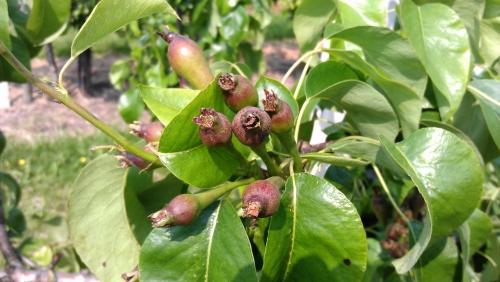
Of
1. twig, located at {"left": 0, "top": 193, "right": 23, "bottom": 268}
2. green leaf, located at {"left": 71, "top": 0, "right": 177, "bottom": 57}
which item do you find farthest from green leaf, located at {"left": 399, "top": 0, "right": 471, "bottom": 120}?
twig, located at {"left": 0, "top": 193, "right": 23, "bottom": 268}

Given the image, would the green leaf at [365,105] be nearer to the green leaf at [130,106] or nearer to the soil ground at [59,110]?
the green leaf at [130,106]

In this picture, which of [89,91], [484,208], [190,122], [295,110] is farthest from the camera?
[89,91]

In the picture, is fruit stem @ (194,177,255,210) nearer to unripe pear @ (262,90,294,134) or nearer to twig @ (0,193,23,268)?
unripe pear @ (262,90,294,134)

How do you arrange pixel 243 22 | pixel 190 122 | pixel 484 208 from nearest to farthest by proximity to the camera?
pixel 190 122, pixel 484 208, pixel 243 22

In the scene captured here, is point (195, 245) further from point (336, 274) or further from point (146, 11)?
point (146, 11)

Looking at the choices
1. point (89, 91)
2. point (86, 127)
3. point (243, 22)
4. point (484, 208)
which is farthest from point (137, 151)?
point (89, 91)

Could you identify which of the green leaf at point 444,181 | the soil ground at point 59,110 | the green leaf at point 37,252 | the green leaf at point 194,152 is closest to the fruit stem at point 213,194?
the green leaf at point 194,152
